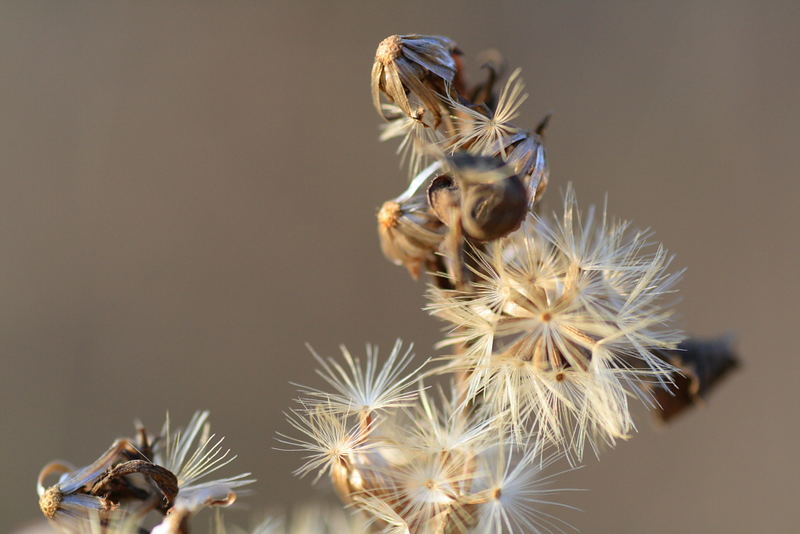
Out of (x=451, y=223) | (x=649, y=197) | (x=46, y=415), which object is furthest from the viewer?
(x=649, y=197)

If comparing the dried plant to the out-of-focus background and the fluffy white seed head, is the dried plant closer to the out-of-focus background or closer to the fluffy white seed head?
the fluffy white seed head

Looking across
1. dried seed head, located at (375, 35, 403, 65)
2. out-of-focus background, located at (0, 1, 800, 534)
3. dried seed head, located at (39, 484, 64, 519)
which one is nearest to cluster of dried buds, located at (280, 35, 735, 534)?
dried seed head, located at (375, 35, 403, 65)

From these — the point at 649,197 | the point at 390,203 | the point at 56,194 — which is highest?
the point at 56,194

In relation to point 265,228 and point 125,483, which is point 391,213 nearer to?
point 125,483

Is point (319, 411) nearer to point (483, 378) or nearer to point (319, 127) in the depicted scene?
point (483, 378)

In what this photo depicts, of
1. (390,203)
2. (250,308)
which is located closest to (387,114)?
(390,203)

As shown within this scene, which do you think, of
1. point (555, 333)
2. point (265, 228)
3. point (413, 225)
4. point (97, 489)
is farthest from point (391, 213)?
point (265, 228)
